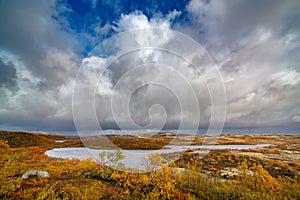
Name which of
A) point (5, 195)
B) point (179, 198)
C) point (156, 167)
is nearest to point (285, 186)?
point (179, 198)

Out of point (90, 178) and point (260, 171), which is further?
point (90, 178)

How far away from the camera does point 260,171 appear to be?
8555 millimetres

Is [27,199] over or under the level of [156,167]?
under

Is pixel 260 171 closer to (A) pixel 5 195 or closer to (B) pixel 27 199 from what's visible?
(B) pixel 27 199

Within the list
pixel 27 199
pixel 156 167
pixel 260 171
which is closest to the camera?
pixel 27 199

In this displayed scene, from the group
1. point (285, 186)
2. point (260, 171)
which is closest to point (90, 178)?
point (260, 171)

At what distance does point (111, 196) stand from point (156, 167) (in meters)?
3.21

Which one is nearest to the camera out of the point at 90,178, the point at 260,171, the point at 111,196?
the point at 111,196

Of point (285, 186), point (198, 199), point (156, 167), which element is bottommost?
point (198, 199)

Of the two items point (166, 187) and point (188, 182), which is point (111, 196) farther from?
point (188, 182)

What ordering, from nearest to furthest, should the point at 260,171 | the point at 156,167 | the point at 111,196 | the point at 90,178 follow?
the point at 111,196
the point at 260,171
the point at 156,167
the point at 90,178

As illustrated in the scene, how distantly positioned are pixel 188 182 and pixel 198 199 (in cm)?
186

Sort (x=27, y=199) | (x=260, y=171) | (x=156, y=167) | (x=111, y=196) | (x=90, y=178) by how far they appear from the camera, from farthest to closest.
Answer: (x=90, y=178) < (x=156, y=167) < (x=260, y=171) < (x=111, y=196) < (x=27, y=199)

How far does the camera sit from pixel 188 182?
9961 millimetres
